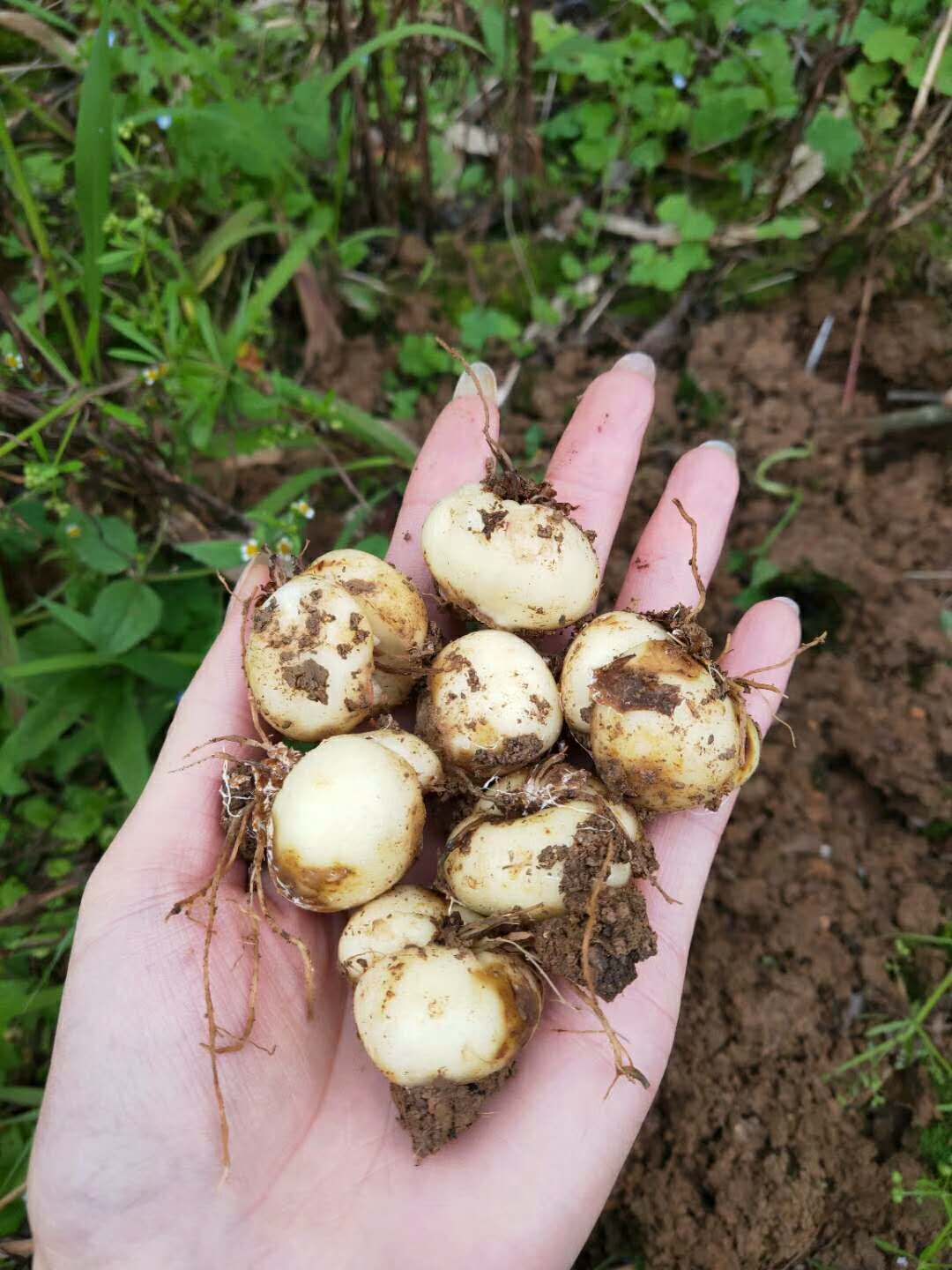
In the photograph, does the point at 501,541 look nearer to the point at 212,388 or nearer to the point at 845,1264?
the point at 212,388

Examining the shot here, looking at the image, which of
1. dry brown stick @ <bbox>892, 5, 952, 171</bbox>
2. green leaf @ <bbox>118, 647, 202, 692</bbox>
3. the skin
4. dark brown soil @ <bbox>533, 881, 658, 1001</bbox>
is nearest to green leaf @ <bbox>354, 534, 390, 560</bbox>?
green leaf @ <bbox>118, 647, 202, 692</bbox>

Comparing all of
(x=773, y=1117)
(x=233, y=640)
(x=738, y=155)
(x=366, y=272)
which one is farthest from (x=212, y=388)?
(x=773, y=1117)

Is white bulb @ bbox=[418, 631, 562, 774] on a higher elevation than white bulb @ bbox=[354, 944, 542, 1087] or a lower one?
higher

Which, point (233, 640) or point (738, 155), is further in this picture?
point (738, 155)

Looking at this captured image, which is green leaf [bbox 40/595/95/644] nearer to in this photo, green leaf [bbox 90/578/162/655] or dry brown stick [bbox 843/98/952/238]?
green leaf [bbox 90/578/162/655]

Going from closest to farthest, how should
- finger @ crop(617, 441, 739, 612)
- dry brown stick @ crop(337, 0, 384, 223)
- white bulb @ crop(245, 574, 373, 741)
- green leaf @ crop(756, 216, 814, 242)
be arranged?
white bulb @ crop(245, 574, 373, 741) < finger @ crop(617, 441, 739, 612) < dry brown stick @ crop(337, 0, 384, 223) < green leaf @ crop(756, 216, 814, 242)

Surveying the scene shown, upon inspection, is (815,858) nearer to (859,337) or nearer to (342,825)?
(342,825)

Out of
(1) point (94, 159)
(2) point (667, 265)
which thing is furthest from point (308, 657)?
(2) point (667, 265)
